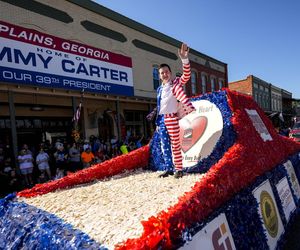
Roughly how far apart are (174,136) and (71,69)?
9414 mm

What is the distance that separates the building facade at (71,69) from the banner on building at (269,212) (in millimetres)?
9173

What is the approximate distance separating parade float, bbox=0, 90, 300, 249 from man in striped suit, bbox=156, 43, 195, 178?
0.28m

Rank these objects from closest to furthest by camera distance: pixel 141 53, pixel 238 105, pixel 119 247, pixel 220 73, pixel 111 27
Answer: pixel 119 247, pixel 238 105, pixel 111 27, pixel 141 53, pixel 220 73

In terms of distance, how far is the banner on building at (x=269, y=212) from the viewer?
3299 millimetres

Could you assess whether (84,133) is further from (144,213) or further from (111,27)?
(144,213)

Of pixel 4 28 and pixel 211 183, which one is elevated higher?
pixel 4 28

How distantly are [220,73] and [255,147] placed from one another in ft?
83.5

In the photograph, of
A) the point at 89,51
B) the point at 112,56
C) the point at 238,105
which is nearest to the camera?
the point at 238,105

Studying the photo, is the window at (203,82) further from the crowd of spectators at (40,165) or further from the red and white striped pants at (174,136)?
the red and white striped pants at (174,136)

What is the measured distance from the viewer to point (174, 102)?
4.29m

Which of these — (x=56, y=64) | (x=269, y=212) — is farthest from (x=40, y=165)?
(x=269, y=212)

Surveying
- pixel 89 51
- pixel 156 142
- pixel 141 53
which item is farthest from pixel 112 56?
pixel 156 142

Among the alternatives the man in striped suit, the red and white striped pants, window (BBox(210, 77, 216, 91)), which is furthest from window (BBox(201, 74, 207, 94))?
the red and white striped pants

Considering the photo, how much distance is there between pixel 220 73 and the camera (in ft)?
92.7
